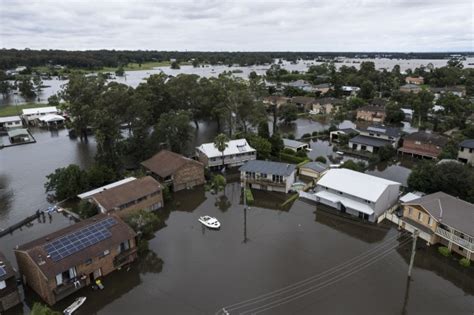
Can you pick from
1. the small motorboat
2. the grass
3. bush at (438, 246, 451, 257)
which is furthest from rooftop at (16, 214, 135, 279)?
the grass

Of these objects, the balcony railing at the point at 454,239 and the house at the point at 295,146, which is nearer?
the balcony railing at the point at 454,239

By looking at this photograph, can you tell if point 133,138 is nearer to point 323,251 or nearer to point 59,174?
point 59,174

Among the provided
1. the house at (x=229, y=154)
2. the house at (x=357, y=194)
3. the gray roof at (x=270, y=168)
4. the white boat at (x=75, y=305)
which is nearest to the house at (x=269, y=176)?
the gray roof at (x=270, y=168)

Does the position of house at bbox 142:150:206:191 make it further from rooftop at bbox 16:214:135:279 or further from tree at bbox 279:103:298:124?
tree at bbox 279:103:298:124

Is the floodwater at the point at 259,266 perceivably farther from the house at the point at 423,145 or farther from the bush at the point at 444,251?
the house at the point at 423,145

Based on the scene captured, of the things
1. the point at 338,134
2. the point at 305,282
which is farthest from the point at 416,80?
the point at 305,282

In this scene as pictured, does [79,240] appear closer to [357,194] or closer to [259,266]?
[259,266]
